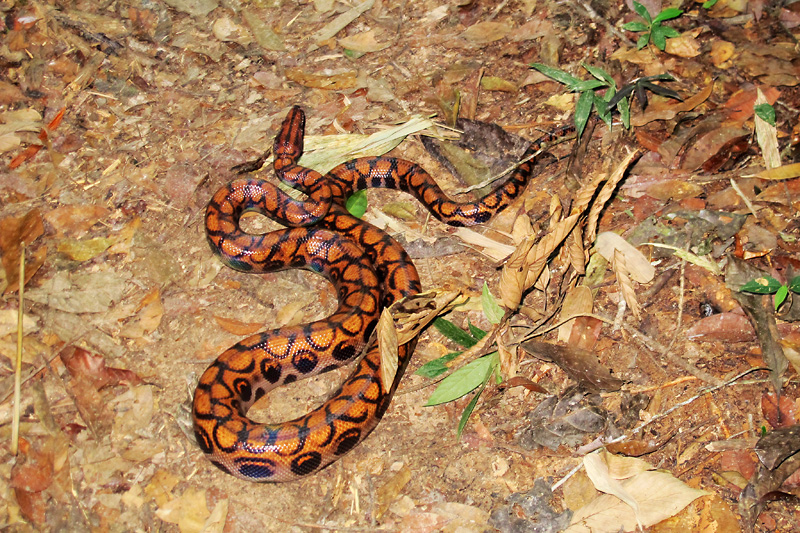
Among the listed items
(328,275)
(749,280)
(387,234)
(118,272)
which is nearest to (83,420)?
(118,272)

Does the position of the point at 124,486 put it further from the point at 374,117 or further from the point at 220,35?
the point at 220,35

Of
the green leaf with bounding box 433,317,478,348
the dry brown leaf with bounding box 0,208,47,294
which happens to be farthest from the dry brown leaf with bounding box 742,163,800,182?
the dry brown leaf with bounding box 0,208,47,294

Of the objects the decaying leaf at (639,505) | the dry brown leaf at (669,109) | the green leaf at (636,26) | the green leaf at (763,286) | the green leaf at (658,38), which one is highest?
the green leaf at (636,26)

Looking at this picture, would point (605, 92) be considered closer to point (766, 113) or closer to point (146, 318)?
point (766, 113)

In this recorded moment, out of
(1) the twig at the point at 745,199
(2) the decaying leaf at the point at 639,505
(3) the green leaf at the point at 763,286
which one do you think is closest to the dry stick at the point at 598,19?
(1) the twig at the point at 745,199

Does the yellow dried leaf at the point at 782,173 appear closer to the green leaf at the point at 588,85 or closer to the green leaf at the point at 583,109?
the green leaf at the point at 583,109

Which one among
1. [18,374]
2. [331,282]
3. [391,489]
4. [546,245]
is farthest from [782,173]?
[18,374]
